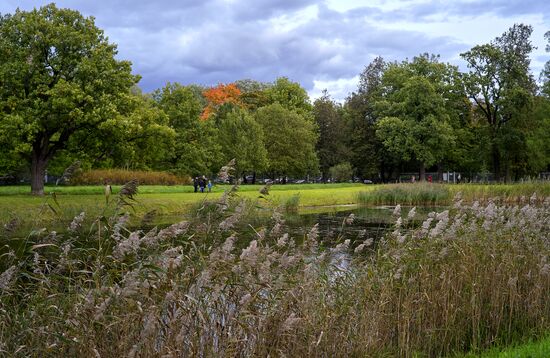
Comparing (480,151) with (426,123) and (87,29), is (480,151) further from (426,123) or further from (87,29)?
(87,29)

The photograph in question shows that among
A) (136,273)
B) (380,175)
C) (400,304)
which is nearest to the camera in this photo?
(136,273)

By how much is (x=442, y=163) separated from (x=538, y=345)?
227ft

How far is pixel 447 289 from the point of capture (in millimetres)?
8062

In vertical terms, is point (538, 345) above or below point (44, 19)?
below

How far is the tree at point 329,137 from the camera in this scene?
252ft

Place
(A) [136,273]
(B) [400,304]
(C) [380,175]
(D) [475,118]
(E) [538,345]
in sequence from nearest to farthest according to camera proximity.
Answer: (A) [136,273]
(E) [538,345]
(B) [400,304]
(D) [475,118]
(C) [380,175]

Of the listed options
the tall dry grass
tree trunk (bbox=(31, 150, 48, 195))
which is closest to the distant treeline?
tree trunk (bbox=(31, 150, 48, 195))

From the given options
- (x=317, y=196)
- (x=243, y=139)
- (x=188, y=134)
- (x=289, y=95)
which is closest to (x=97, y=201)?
(x=317, y=196)

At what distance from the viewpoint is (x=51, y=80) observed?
107 feet

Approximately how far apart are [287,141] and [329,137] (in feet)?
36.5

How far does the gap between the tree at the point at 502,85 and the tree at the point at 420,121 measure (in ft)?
13.5

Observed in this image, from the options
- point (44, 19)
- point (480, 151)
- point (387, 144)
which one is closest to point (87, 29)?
point (44, 19)

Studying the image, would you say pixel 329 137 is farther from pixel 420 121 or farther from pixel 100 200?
pixel 100 200

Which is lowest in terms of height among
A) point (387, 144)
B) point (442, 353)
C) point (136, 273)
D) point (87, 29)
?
point (442, 353)
